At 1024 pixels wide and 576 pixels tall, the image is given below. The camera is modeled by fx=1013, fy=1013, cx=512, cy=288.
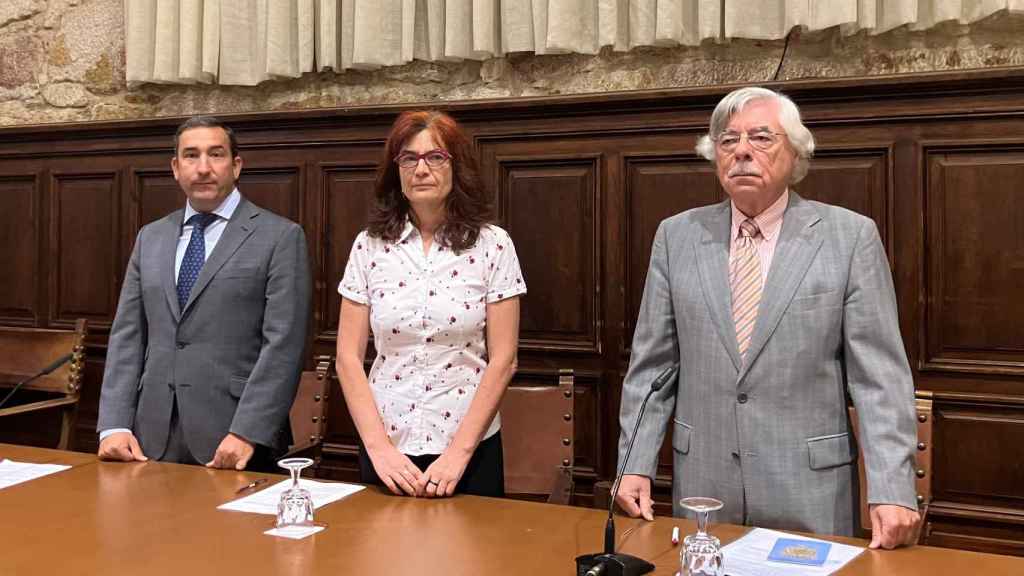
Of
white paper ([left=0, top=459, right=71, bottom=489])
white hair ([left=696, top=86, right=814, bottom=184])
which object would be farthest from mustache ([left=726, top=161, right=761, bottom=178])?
white paper ([left=0, top=459, right=71, bottom=489])

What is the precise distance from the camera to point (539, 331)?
153 inches

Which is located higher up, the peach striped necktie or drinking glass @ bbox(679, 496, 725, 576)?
the peach striped necktie

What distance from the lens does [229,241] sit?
3.10m

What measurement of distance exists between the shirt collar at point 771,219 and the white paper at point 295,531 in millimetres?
1138

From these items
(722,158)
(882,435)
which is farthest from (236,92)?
(882,435)

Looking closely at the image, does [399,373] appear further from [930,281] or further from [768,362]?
[930,281]

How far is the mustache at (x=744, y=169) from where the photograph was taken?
224cm

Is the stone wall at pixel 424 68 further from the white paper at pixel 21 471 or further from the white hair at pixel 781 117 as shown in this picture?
the white paper at pixel 21 471

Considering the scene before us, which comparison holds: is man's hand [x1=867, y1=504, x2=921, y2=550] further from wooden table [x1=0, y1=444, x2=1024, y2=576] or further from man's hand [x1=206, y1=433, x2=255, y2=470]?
man's hand [x1=206, y1=433, x2=255, y2=470]

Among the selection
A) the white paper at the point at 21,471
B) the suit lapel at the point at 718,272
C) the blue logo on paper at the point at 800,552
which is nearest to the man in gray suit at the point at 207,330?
the white paper at the point at 21,471

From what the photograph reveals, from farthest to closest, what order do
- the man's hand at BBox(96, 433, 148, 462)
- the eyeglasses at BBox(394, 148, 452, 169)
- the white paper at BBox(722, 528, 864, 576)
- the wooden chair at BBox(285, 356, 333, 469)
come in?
the wooden chair at BBox(285, 356, 333, 469) < the man's hand at BBox(96, 433, 148, 462) < the eyeglasses at BBox(394, 148, 452, 169) < the white paper at BBox(722, 528, 864, 576)

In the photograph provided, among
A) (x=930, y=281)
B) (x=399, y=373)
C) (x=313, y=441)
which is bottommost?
(x=313, y=441)

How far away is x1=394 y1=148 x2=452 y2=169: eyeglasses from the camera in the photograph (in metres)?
2.61

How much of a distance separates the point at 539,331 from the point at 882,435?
1.93 meters
